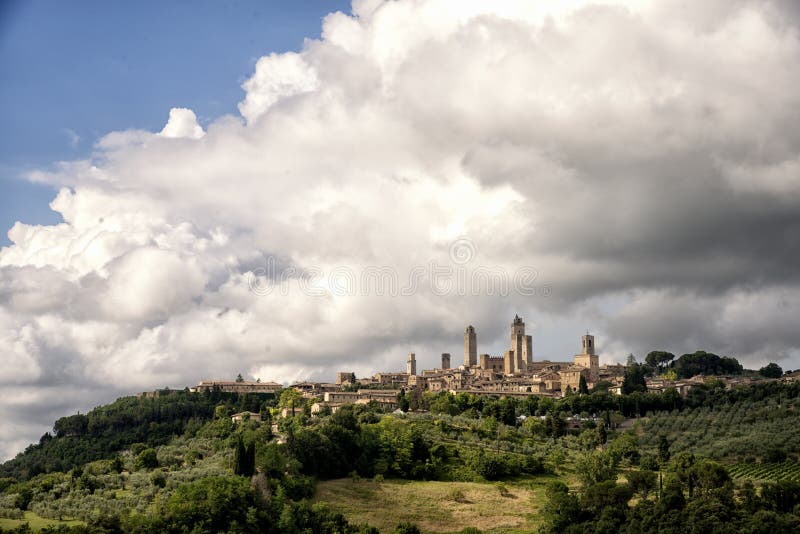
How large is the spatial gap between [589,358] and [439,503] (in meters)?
95.1

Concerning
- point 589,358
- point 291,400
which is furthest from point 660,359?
point 291,400

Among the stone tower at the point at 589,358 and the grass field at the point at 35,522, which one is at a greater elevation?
the stone tower at the point at 589,358

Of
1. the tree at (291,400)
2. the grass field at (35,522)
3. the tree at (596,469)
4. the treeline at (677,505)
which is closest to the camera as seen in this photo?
the grass field at (35,522)

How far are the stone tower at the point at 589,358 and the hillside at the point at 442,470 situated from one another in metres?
38.9

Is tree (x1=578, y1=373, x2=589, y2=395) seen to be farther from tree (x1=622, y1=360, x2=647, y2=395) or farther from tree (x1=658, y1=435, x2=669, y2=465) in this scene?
tree (x1=658, y1=435, x2=669, y2=465)

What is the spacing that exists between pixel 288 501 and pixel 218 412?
5433 centimetres

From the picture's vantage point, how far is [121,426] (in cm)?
11188

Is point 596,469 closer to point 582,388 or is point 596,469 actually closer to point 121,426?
point 582,388

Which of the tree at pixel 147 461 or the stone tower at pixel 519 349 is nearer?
the tree at pixel 147 461

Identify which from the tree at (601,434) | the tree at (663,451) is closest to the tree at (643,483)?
the tree at (663,451)

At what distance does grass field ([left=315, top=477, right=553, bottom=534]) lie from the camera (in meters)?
61.1

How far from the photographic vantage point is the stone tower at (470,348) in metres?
175

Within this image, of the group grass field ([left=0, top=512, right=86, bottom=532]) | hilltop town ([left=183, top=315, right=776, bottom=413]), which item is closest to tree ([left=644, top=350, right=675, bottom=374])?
hilltop town ([left=183, top=315, right=776, bottom=413])

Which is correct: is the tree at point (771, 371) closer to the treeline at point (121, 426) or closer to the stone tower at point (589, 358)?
the stone tower at point (589, 358)
